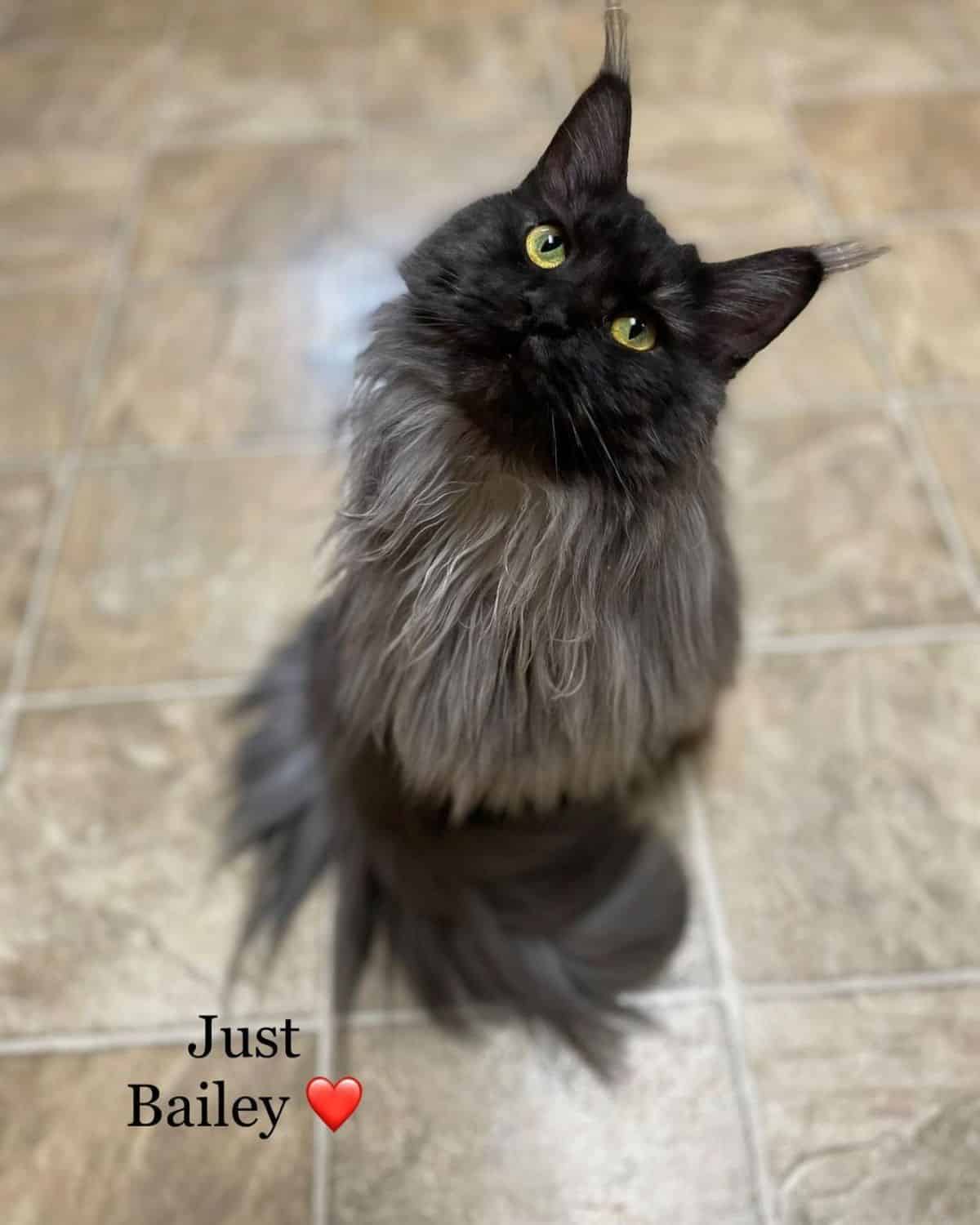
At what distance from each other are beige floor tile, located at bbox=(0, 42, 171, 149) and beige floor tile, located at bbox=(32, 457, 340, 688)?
99 cm

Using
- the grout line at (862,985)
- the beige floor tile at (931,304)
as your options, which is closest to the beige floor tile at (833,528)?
the beige floor tile at (931,304)

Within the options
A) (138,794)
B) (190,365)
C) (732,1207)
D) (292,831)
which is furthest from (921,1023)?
(190,365)

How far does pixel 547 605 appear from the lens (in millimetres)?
812

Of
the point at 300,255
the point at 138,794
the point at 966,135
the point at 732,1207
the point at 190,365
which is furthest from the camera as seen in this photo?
the point at 966,135

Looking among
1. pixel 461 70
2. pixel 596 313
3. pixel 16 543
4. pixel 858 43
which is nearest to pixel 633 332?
pixel 596 313

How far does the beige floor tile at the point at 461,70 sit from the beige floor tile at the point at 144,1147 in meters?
1.80

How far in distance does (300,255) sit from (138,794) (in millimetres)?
1089

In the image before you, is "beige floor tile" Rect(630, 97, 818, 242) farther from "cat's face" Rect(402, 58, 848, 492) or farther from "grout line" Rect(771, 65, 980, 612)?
"cat's face" Rect(402, 58, 848, 492)

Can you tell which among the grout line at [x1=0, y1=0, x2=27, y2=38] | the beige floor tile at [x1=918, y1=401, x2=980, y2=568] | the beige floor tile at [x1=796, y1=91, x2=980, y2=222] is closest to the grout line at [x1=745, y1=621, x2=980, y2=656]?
the beige floor tile at [x1=918, y1=401, x2=980, y2=568]

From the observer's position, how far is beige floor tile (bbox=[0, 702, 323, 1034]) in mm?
1112

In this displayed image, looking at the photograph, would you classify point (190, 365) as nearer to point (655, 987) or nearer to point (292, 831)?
point (292, 831)

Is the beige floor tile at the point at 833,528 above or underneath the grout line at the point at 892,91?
underneath

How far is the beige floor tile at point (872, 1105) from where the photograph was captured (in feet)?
3.23

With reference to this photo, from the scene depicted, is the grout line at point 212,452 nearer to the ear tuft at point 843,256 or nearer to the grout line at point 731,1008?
the grout line at point 731,1008
